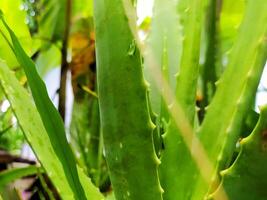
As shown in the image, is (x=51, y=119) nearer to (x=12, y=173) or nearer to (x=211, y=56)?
(x=12, y=173)

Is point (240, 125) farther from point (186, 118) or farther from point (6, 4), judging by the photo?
point (6, 4)

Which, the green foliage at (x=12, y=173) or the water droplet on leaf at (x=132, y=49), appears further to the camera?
the green foliage at (x=12, y=173)

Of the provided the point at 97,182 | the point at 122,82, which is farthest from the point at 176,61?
the point at 97,182

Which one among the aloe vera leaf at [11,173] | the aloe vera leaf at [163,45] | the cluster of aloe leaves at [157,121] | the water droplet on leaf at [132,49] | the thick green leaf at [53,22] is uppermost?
the water droplet on leaf at [132,49]

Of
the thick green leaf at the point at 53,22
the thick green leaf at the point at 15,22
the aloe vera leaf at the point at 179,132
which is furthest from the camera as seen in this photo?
the thick green leaf at the point at 53,22

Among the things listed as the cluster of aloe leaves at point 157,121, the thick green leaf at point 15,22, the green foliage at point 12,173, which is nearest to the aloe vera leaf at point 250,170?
the cluster of aloe leaves at point 157,121

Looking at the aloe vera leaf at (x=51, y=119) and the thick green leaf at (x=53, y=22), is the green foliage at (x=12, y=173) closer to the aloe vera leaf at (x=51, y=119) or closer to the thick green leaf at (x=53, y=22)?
the aloe vera leaf at (x=51, y=119)

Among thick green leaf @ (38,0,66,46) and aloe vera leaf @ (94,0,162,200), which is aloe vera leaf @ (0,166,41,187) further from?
thick green leaf @ (38,0,66,46)

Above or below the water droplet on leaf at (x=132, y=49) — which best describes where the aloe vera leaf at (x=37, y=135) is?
below

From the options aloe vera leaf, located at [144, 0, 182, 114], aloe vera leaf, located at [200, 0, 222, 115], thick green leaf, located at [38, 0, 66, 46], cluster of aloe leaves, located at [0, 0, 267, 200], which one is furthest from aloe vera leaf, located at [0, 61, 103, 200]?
thick green leaf, located at [38, 0, 66, 46]

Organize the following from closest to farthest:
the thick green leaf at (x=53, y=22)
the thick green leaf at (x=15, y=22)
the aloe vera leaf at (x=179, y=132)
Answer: the aloe vera leaf at (x=179, y=132) → the thick green leaf at (x=15, y=22) → the thick green leaf at (x=53, y=22)
